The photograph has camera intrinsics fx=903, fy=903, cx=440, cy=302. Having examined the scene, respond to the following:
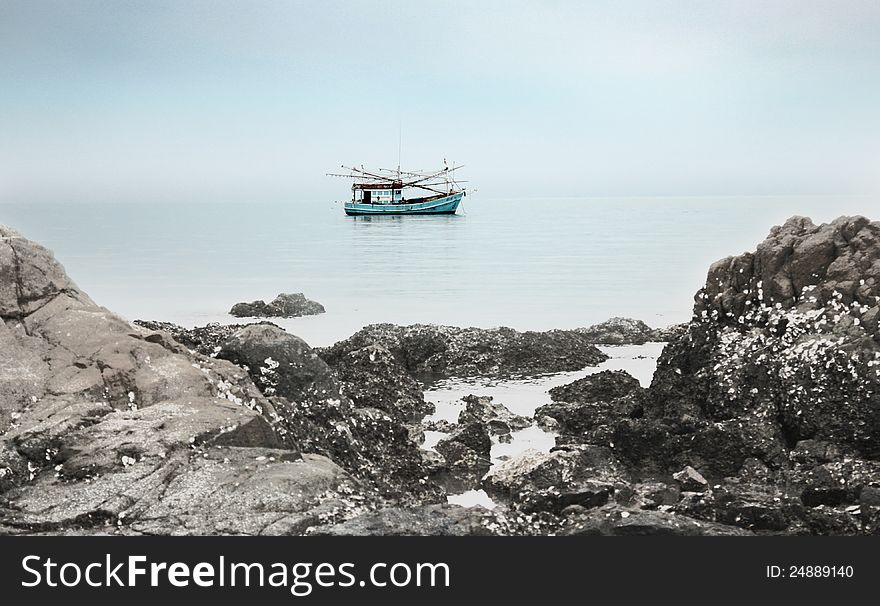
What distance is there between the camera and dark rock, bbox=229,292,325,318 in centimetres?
1263

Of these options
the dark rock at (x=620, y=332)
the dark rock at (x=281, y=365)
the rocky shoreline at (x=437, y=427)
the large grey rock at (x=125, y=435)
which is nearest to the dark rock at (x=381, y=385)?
the rocky shoreline at (x=437, y=427)

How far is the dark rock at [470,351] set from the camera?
31.4 feet

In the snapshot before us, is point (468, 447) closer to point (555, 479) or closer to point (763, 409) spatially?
point (555, 479)

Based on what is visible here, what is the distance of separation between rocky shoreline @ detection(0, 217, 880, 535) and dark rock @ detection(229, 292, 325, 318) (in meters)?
4.55

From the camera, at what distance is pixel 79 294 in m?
6.57

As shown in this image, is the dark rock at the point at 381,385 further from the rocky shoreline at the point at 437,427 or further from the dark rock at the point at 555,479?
the dark rock at the point at 555,479

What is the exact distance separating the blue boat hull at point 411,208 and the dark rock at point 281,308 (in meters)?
4.44

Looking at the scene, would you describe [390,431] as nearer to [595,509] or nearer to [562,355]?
[595,509]

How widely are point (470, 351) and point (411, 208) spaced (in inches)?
315

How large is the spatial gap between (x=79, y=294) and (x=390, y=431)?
8.12 ft

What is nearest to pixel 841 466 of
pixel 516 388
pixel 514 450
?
pixel 514 450

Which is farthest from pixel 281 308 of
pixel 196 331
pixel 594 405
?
pixel 594 405

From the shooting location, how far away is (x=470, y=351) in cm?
985

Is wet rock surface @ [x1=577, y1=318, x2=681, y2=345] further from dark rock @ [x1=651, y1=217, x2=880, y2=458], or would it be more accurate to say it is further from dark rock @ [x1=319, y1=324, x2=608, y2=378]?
dark rock @ [x1=651, y1=217, x2=880, y2=458]
